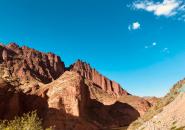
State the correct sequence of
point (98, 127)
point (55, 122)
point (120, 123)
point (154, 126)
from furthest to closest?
point (120, 123) < point (98, 127) < point (55, 122) < point (154, 126)

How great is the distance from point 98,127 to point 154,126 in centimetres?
8250

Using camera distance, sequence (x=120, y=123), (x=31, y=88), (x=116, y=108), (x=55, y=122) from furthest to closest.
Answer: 1. (x=116, y=108)
2. (x=120, y=123)
3. (x=31, y=88)
4. (x=55, y=122)

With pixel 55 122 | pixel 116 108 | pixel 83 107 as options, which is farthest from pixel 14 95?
pixel 116 108

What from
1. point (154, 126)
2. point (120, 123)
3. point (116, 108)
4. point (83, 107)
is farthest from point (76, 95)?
point (154, 126)

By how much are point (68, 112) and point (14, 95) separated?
19.8 meters

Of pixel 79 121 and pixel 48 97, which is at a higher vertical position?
pixel 48 97

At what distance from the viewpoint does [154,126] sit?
134 ft

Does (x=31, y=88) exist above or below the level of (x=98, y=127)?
above

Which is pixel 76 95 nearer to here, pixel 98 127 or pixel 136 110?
pixel 98 127

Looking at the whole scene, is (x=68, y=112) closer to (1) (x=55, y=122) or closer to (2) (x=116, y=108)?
(1) (x=55, y=122)

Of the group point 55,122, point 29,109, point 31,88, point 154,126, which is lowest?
point 154,126

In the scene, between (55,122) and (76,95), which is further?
(76,95)

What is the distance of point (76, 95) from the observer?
123688mm

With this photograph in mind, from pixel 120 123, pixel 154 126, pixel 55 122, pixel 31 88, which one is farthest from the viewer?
pixel 120 123
